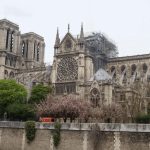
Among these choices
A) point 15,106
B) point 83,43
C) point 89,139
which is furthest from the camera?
point 83,43

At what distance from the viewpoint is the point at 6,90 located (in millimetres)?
57719

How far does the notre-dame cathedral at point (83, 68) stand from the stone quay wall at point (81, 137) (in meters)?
16.7

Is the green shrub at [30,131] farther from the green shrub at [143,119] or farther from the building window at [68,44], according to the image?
the building window at [68,44]

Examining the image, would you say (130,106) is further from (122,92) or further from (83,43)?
(83,43)

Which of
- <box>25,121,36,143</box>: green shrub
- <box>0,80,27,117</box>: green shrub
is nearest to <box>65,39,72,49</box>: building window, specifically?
<box>0,80,27,117</box>: green shrub

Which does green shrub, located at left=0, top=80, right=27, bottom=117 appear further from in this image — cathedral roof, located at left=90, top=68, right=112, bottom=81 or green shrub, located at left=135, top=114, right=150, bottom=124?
green shrub, located at left=135, top=114, right=150, bottom=124

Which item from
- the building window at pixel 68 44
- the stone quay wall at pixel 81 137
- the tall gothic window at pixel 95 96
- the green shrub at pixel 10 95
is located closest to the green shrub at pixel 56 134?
the stone quay wall at pixel 81 137

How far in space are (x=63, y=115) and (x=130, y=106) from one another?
8912 millimetres

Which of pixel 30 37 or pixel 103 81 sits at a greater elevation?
pixel 30 37

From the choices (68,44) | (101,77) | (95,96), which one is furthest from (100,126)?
(68,44)

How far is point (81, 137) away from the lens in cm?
3359

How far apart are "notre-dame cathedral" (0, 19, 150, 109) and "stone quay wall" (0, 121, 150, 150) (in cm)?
1669

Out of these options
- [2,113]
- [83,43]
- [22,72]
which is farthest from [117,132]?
[22,72]

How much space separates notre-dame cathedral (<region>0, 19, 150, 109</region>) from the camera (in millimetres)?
58188
